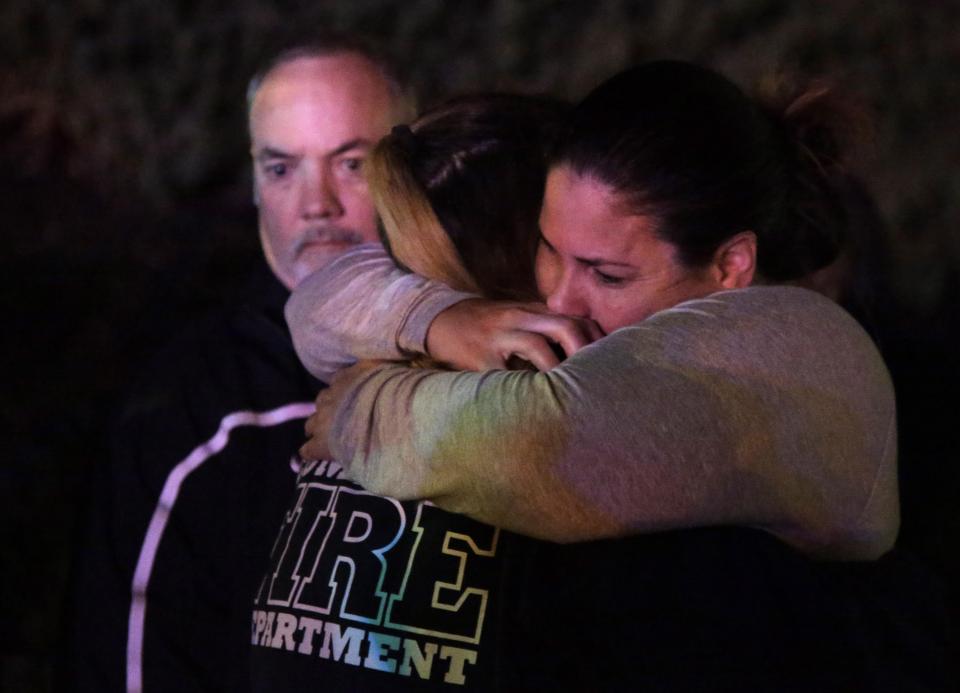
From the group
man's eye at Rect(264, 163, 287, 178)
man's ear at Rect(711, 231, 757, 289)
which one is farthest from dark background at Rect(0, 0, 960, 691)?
man's ear at Rect(711, 231, 757, 289)

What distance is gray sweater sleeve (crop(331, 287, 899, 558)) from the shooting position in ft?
3.43

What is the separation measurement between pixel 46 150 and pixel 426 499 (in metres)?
3.64

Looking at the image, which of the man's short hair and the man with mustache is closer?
the man with mustache

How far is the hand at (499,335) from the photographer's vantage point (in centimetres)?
118

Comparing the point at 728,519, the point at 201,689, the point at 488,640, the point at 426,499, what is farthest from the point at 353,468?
the point at 201,689

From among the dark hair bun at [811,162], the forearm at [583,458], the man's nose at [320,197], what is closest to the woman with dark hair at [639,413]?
the forearm at [583,458]

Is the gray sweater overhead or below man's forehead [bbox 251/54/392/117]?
below

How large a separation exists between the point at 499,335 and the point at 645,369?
17cm

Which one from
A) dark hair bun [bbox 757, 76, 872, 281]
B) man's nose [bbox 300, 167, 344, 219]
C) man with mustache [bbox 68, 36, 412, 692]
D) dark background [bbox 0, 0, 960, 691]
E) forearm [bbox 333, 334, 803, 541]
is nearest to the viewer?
forearm [bbox 333, 334, 803, 541]

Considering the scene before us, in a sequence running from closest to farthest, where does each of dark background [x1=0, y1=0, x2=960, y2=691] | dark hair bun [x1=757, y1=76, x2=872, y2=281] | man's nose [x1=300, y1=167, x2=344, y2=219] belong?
dark hair bun [x1=757, y1=76, x2=872, y2=281], man's nose [x1=300, y1=167, x2=344, y2=219], dark background [x1=0, y1=0, x2=960, y2=691]

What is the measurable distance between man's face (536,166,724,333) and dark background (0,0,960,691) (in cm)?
146

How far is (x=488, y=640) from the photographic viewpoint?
1.13 meters

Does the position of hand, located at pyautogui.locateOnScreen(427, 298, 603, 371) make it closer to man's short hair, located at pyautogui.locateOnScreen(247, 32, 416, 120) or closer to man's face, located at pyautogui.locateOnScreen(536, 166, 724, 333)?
man's face, located at pyautogui.locateOnScreen(536, 166, 724, 333)

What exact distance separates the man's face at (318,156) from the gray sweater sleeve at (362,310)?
631mm
